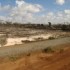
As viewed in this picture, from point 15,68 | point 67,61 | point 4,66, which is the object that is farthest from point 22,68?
point 67,61

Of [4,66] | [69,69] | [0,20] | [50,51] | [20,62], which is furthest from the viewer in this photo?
[0,20]

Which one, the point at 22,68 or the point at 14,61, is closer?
the point at 22,68

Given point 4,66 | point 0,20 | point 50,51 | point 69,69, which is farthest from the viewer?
point 0,20

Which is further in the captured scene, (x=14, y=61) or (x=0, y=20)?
(x=0, y=20)

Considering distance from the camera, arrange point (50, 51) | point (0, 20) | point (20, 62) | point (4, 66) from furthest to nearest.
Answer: point (0, 20)
point (50, 51)
point (20, 62)
point (4, 66)

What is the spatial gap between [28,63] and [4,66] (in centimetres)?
161

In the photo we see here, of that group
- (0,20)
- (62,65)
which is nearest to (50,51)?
(62,65)

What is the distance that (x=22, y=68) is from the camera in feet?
42.3

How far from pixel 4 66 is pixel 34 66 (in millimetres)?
1878

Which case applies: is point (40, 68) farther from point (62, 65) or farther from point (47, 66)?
point (62, 65)

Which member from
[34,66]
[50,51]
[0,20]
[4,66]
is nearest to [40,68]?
[34,66]

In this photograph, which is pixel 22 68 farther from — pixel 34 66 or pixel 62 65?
pixel 62 65

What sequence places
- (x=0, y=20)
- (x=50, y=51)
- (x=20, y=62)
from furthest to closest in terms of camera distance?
1. (x=0, y=20)
2. (x=50, y=51)
3. (x=20, y=62)

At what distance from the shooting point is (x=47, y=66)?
43.8ft
